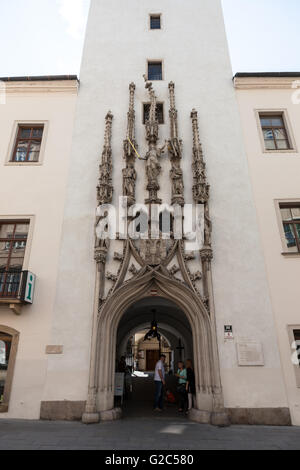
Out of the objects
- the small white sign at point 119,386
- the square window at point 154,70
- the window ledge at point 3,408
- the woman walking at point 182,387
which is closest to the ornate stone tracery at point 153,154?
the square window at point 154,70

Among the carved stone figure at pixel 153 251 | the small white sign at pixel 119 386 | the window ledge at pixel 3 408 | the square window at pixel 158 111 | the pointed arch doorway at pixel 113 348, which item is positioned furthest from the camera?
the square window at pixel 158 111

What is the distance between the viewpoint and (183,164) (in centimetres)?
1105

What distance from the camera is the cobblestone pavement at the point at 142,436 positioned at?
5.49m

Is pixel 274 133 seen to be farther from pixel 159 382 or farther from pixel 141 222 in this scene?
pixel 159 382

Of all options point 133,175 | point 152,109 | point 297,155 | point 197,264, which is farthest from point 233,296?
point 152,109

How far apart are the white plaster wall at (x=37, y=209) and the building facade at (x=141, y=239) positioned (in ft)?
0.15

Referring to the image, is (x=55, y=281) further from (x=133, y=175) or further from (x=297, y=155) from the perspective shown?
(x=297, y=155)

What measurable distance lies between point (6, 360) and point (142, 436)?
4544 mm

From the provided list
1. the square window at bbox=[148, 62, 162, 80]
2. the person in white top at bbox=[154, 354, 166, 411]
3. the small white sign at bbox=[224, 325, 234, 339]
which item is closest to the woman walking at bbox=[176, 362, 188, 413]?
the person in white top at bbox=[154, 354, 166, 411]

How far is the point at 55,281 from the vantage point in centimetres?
920

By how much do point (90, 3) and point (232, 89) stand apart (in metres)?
9.09

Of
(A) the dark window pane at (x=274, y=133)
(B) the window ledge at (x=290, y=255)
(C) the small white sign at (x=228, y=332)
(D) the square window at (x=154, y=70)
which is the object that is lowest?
(C) the small white sign at (x=228, y=332)

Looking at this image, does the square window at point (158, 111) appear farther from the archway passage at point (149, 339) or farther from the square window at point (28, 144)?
the archway passage at point (149, 339)

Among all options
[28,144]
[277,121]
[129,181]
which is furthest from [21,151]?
[277,121]
